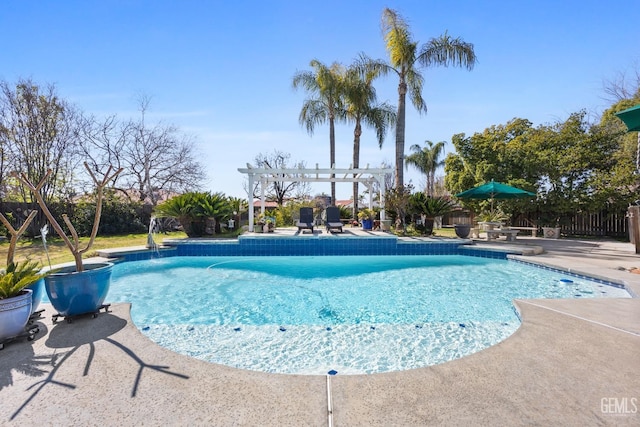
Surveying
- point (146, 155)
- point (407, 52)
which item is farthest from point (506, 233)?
point (146, 155)

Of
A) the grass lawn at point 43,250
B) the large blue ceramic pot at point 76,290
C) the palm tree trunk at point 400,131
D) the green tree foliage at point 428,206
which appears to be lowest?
the grass lawn at point 43,250

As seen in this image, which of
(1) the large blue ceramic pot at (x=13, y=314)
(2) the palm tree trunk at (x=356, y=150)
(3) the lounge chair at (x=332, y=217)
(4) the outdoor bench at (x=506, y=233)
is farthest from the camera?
(2) the palm tree trunk at (x=356, y=150)

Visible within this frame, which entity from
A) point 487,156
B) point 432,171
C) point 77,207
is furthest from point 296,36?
point 432,171

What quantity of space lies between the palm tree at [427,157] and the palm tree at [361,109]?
17.4 metres

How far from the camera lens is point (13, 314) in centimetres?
280

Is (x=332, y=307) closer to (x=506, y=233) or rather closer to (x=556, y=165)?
(x=506, y=233)

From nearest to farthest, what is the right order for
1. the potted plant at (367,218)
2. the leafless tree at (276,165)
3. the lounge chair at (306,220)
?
the lounge chair at (306,220)
the potted plant at (367,218)
the leafless tree at (276,165)

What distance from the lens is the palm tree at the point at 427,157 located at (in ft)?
113

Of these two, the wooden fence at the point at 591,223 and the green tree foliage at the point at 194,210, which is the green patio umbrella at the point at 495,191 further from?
the green tree foliage at the point at 194,210

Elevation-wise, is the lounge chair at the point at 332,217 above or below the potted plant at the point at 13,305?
above

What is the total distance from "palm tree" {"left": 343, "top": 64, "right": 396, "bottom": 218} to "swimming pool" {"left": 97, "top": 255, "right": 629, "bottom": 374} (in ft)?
34.1

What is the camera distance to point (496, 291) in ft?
18.8

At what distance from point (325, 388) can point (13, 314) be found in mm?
2882

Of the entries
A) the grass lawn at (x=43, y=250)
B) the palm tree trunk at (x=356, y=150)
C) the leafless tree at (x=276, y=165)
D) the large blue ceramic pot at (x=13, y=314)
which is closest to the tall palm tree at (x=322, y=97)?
the palm tree trunk at (x=356, y=150)
